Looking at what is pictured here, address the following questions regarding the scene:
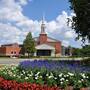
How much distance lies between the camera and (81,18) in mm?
23969


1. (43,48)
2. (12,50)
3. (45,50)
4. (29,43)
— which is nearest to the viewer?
(29,43)

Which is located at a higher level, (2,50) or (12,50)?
(2,50)

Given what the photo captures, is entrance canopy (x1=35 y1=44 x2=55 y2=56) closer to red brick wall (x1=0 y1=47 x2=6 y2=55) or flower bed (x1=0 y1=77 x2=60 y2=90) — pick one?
red brick wall (x1=0 y1=47 x2=6 y2=55)

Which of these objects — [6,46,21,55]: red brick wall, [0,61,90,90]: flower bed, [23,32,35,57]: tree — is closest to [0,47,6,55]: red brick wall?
[6,46,21,55]: red brick wall

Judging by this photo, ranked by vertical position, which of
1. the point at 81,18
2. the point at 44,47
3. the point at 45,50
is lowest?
the point at 81,18

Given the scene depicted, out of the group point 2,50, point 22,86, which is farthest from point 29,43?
point 22,86

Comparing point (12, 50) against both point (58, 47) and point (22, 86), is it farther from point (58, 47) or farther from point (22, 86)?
point (22, 86)

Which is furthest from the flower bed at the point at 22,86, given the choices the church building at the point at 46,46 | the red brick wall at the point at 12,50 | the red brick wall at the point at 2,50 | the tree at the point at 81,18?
the red brick wall at the point at 2,50

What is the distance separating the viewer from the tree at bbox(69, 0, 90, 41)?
22558mm

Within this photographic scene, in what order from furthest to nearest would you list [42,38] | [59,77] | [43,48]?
1. [42,38]
2. [43,48]
3. [59,77]

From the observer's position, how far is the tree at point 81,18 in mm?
22558

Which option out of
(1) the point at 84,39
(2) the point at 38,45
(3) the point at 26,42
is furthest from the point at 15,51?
(1) the point at 84,39

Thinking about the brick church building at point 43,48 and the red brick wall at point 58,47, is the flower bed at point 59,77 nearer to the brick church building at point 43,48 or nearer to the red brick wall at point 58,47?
the brick church building at point 43,48

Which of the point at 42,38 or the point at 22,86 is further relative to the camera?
the point at 42,38
